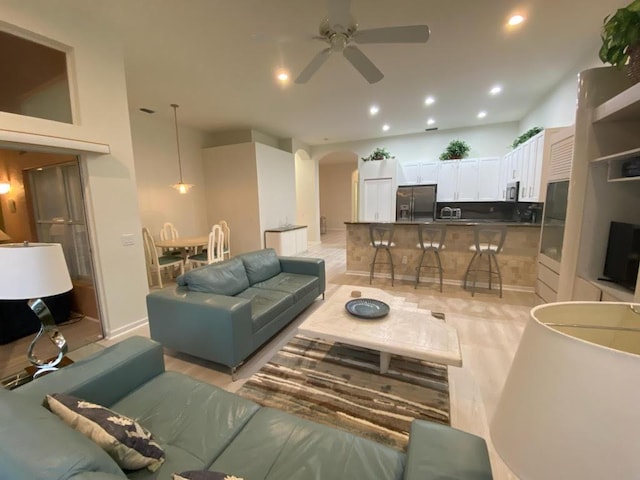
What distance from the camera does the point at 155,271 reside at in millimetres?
4582

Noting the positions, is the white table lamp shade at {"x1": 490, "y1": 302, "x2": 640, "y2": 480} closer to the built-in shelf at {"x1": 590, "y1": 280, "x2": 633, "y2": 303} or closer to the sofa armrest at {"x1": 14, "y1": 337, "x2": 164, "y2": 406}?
the sofa armrest at {"x1": 14, "y1": 337, "x2": 164, "y2": 406}

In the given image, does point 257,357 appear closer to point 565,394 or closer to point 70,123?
point 565,394

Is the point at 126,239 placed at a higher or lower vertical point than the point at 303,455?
higher

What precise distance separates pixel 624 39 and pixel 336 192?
10695 mm

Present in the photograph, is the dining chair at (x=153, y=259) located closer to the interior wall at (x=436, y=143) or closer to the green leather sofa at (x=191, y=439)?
the green leather sofa at (x=191, y=439)

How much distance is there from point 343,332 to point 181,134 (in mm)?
5587

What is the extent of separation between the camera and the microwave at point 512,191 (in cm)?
502

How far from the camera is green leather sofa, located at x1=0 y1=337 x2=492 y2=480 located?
717 millimetres

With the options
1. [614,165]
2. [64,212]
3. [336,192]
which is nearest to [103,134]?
[64,212]

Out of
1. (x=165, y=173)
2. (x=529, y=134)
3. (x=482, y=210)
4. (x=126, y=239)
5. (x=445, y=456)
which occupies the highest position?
(x=529, y=134)

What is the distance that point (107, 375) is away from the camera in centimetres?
139

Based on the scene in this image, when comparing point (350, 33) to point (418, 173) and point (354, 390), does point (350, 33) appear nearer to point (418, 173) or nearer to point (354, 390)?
point (354, 390)

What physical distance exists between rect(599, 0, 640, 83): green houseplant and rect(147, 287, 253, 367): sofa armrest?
3.13m

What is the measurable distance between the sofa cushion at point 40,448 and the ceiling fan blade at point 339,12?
2.55m
